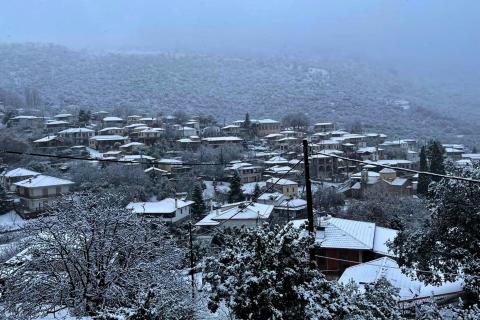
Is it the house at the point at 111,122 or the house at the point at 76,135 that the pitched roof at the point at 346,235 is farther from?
the house at the point at 111,122

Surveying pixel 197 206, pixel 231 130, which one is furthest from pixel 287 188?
pixel 231 130

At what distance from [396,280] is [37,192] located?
83.2ft

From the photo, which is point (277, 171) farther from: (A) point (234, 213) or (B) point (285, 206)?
(A) point (234, 213)

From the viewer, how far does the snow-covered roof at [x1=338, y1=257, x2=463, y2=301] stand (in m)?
12.4

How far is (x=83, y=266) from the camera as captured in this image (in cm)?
928

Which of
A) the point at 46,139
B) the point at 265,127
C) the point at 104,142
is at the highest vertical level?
the point at 46,139

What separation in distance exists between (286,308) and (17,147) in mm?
42187

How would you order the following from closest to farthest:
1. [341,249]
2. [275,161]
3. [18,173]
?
[341,249] → [18,173] → [275,161]

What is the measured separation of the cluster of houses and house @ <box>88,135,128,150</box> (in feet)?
0.36

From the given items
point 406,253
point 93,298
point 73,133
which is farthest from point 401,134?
point 93,298

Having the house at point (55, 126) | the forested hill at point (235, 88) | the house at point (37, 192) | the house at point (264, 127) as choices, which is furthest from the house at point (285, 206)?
the forested hill at point (235, 88)

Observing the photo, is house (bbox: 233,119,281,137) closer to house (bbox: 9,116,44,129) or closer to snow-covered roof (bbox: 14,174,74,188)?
house (bbox: 9,116,44,129)

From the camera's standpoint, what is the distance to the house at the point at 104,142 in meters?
48.5

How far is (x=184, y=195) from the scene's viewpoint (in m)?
33.8
